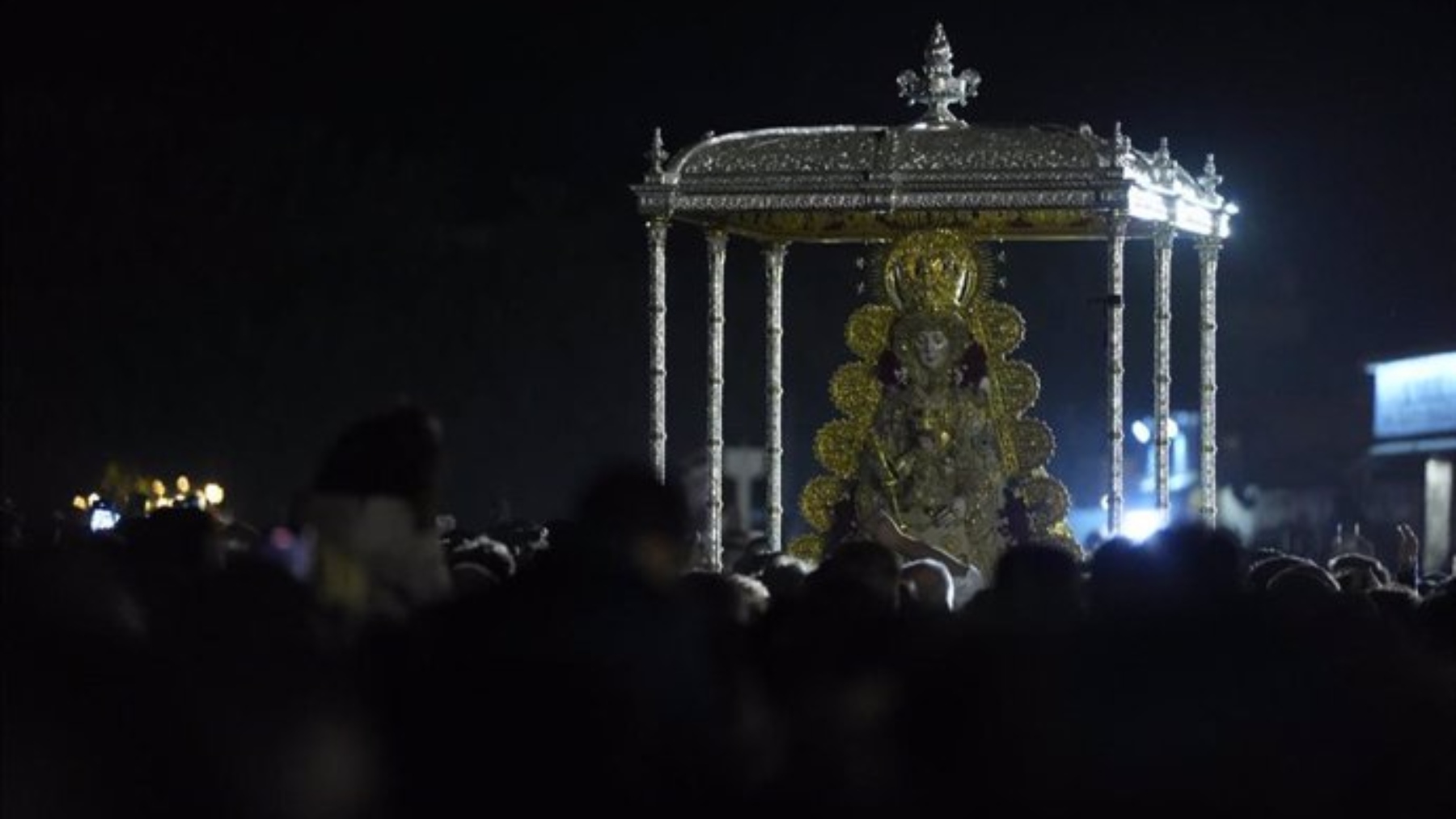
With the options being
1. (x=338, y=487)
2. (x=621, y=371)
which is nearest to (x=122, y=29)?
(x=621, y=371)

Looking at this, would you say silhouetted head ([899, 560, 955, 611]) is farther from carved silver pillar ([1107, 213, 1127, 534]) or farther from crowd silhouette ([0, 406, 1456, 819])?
carved silver pillar ([1107, 213, 1127, 534])

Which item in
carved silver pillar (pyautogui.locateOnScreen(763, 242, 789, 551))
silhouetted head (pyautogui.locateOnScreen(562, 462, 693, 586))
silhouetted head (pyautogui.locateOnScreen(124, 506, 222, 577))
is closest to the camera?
silhouetted head (pyautogui.locateOnScreen(562, 462, 693, 586))

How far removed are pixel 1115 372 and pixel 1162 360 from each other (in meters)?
0.85

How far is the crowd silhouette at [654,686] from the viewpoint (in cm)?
729

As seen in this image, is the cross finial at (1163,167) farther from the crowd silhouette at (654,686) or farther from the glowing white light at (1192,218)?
the crowd silhouette at (654,686)

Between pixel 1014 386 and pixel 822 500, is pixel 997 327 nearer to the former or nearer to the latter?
pixel 1014 386

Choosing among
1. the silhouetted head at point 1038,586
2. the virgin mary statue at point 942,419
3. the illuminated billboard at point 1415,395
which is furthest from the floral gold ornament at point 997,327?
the illuminated billboard at point 1415,395

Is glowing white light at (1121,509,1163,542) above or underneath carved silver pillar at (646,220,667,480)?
underneath

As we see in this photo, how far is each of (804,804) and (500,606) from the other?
3.18 feet


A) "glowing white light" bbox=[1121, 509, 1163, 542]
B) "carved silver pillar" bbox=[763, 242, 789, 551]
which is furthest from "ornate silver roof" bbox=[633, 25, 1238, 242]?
"glowing white light" bbox=[1121, 509, 1163, 542]

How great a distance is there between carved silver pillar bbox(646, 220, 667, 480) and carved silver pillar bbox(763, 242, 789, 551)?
1.62 meters

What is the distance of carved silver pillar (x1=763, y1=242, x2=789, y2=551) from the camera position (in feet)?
77.1

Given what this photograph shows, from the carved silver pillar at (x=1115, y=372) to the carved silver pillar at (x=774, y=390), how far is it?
2.88 m

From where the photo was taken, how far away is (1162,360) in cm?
2216
